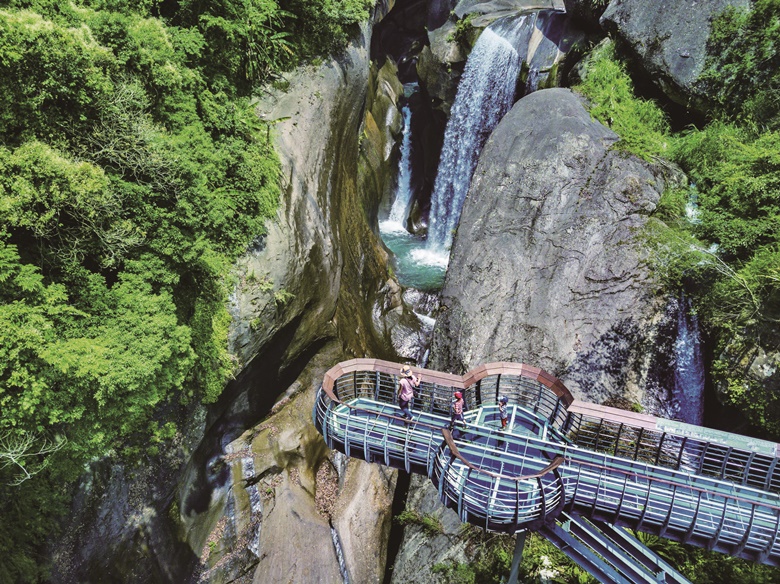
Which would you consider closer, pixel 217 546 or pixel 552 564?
pixel 552 564

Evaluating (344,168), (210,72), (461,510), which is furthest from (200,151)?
(461,510)

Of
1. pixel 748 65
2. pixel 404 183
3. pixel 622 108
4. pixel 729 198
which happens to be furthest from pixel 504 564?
pixel 404 183

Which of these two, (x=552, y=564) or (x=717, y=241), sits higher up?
(x=717, y=241)

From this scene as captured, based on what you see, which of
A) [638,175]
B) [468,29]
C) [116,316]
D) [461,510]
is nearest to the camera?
[461,510]

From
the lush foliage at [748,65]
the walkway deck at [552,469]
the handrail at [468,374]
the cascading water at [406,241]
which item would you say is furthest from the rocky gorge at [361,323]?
→ the handrail at [468,374]

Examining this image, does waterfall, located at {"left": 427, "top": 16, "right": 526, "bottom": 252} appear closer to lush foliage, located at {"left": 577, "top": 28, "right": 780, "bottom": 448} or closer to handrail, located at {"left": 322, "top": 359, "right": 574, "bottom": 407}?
lush foliage, located at {"left": 577, "top": 28, "right": 780, "bottom": 448}

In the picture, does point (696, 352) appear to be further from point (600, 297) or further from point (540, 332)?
point (540, 332)

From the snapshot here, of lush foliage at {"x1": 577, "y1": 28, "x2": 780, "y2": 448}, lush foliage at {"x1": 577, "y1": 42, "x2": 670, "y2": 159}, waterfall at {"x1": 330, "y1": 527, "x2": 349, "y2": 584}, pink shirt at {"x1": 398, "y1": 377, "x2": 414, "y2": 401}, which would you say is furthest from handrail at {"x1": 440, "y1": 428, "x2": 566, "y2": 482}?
lush foliage at {"x1": 577, "y1": 42, "x2": 670, "y2": 159}
